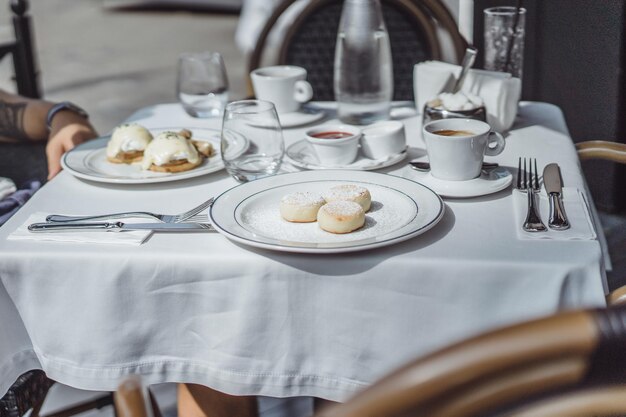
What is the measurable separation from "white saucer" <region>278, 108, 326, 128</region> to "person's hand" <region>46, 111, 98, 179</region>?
1.38 feet

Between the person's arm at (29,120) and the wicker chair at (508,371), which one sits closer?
the wicker chair at (508,371)

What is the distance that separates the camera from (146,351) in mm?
969

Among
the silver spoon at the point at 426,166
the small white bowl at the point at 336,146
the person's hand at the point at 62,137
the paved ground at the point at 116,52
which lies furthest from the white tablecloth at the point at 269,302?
the paved ground at the point at 116,52

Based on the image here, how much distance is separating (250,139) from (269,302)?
13.2 inches

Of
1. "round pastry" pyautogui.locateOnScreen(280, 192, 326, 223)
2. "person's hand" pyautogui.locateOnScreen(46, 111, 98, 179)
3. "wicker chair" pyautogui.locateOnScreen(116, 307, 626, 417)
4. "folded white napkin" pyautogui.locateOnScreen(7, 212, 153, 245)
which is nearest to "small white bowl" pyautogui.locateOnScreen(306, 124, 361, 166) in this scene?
"round pastry" pyautogui.locateOnScreen(280, 192, 326, 223)

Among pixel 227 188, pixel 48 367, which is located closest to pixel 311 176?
pixel 227 188

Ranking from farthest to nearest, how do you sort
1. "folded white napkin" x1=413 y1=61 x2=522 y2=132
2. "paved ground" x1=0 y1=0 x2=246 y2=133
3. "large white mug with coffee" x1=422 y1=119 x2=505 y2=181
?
Result: "paved ground" x1=0 y1=0 x2=246 y2=133, "folded white napkin" x1=413 y1=61 x2=522 y2=132, "large white mug with coffee" x1=422 y1=119 x2=505 y2=181

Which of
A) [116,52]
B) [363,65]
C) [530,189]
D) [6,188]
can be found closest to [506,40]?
[363,65]

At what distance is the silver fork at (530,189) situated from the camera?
954mm

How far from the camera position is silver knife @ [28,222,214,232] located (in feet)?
3.25

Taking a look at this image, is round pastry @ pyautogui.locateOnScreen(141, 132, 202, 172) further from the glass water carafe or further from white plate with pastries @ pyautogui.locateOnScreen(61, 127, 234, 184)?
the glass water carafe

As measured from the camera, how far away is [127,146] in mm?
1293

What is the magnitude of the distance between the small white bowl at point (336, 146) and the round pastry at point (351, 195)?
0.18 metres

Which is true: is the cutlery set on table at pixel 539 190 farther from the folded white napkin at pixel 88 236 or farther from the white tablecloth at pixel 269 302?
the folded white napkin at pixel 88 236
